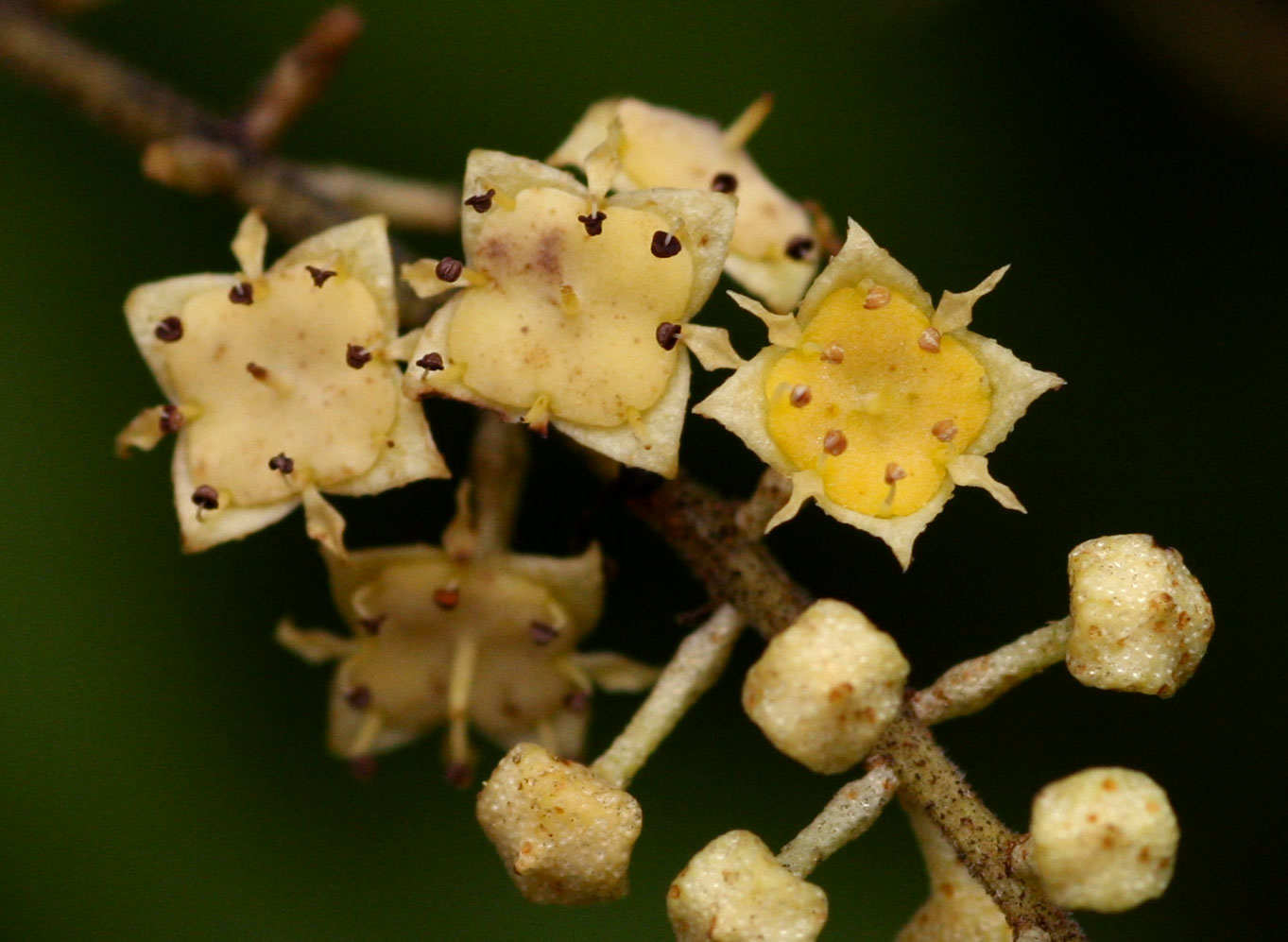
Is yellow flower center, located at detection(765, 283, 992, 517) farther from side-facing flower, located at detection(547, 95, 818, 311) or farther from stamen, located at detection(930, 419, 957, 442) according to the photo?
side-facing flower, located at detection(547, 95, 818, 311)

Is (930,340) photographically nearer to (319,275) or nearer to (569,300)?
(569,300)

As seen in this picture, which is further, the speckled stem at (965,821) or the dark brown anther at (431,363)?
the dark brown anther at (431,363)

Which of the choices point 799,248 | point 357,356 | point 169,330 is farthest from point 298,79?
point 799,248

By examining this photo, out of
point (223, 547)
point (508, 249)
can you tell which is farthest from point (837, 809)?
point (223, 547)

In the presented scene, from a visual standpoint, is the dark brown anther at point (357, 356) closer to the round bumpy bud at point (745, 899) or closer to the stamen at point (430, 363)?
the stamen at point (430, 363)

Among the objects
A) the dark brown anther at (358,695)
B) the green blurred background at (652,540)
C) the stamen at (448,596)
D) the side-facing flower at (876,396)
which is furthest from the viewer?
the green blurred background at (652,540)

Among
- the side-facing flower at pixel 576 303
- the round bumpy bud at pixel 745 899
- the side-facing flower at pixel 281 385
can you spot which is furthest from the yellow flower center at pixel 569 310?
the round bumpy bud at pixel 745 899
